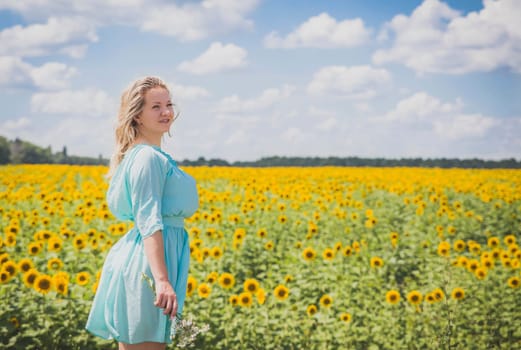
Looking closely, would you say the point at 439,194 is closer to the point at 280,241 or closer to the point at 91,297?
the point at 280,241

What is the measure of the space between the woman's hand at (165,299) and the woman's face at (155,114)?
72cm

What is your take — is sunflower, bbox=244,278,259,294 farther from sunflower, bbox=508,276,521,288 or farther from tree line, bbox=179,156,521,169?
tree line, bbox=179,156,521,169

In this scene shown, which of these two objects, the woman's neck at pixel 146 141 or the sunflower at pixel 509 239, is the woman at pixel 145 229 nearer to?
the woman's neck at pixel 146 141

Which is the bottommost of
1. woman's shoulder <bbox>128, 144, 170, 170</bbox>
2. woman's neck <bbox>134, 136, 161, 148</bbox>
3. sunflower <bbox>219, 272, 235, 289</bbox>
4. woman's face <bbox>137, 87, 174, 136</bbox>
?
sunflower <bbox>219, 272, 235, 289</bbox>

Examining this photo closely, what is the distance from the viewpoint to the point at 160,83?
227 cm

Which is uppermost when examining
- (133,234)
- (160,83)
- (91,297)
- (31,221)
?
(160,83)

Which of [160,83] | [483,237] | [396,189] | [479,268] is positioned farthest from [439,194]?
[160,83]

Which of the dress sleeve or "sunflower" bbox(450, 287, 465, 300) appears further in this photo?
"sunflower" bbox(450, 287, 465, 300)

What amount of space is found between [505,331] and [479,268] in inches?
30.6

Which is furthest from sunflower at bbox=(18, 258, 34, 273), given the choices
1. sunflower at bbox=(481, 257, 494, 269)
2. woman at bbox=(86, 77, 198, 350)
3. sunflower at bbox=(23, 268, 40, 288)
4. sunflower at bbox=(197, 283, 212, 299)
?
sunflower at bbox=(481, 257, 494, 269)

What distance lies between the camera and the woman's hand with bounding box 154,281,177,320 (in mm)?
1896

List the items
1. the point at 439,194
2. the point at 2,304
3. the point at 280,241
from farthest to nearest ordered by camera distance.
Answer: the point at 439,194, the point at 280,241, the point at 2,304

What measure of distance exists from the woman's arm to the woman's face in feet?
1.73

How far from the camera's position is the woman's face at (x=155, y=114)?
2.21m
